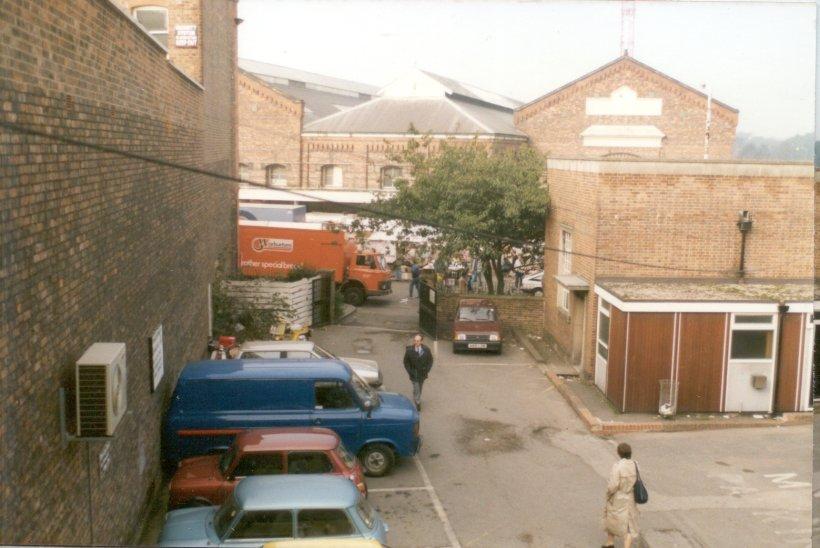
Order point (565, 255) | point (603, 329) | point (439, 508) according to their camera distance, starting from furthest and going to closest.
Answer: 1. point (565, 255)
2. point (603, 329)
3. point (439, 508)

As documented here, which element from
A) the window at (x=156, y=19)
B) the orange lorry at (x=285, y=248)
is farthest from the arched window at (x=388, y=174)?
the window at (x=156, y=19)

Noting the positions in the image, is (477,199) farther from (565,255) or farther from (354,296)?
(354,296)

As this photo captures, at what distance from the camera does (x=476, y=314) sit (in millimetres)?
23344

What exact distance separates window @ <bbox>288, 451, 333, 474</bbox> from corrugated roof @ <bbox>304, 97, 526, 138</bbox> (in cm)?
3299

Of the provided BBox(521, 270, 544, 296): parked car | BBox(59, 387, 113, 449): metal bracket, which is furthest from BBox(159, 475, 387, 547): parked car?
BBox(521, 270, 544, 296): parked car

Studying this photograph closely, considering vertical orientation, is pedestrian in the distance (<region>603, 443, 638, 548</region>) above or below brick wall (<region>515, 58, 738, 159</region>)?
below

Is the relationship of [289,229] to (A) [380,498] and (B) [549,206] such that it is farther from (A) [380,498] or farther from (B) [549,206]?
(A) [380,498]

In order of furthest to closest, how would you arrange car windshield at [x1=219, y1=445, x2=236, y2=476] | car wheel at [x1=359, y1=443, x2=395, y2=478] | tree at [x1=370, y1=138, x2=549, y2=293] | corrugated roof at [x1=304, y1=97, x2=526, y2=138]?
corrugated roof at [x1=304, y1=97, x2=526, y2=138] < tree at [x1=370, y1=138, x2=549, y2=293] < car wheel at [x1=359, y1=443, x2=395, y2=478] < car windshield at [x1=219, y1=445, x2=236, y2=476]

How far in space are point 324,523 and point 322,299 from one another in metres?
18.3

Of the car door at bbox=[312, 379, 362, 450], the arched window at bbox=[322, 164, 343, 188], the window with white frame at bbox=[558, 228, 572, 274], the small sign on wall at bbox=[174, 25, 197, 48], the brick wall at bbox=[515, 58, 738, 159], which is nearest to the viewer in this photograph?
the car door at bbox=[312, 379, 362, 450]

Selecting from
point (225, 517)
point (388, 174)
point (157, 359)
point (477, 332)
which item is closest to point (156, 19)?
point (477, 332)

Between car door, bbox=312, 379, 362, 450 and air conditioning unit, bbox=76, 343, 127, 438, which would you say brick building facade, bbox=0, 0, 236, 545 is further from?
car door, bbox=312, 379, 362, 450

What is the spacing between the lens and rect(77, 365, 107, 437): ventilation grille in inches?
285

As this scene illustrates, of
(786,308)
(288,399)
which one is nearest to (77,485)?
(288,399)
